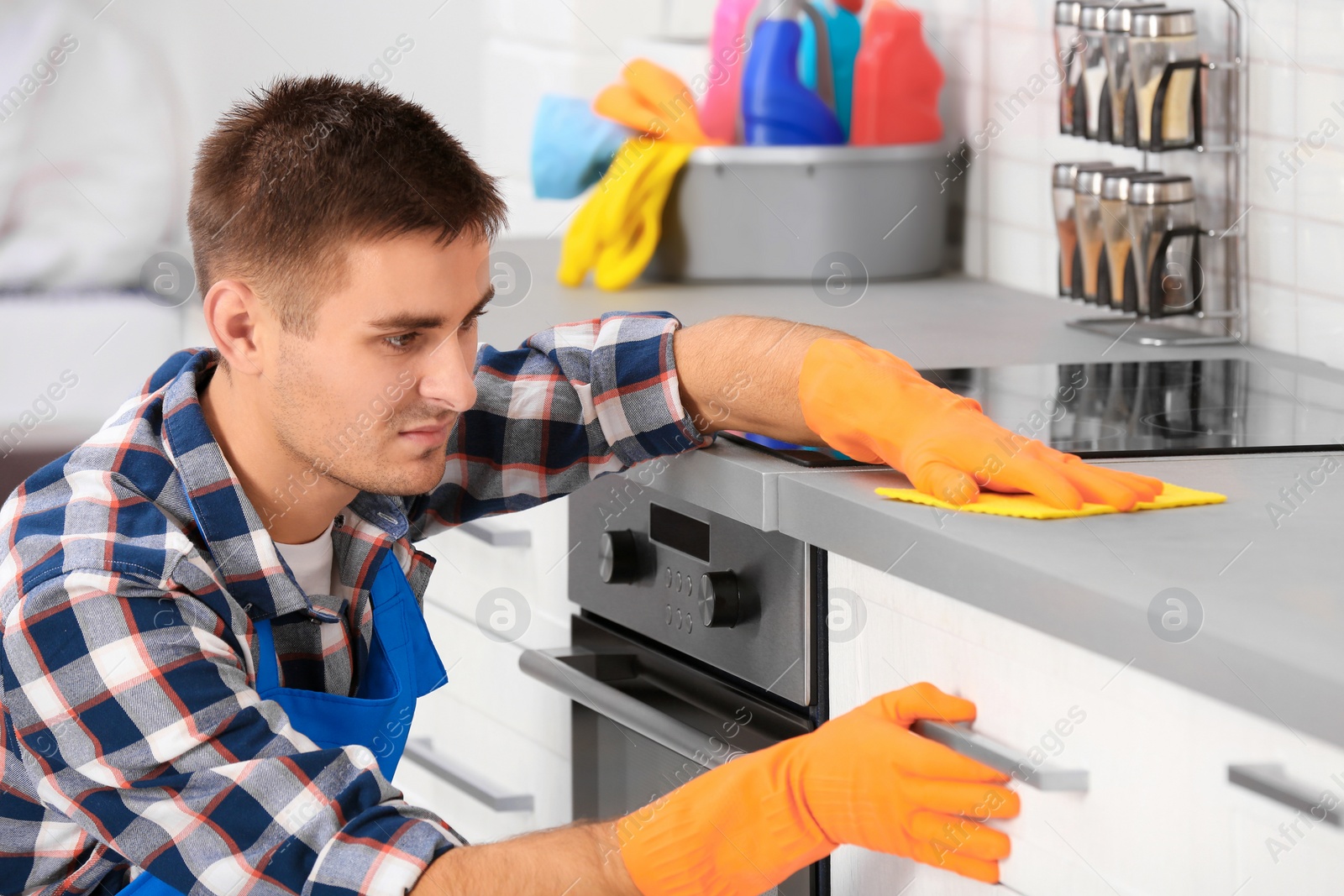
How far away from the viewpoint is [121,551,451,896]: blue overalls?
1045mm

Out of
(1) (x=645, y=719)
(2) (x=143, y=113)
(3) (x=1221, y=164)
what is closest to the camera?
(1) (x=645, y=719)

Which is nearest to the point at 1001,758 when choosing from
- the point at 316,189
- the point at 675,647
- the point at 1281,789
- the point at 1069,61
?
the point at 1281,789

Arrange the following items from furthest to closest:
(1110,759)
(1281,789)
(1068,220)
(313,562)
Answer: (1068,220), (313,562), (1110,759), (1281,789)

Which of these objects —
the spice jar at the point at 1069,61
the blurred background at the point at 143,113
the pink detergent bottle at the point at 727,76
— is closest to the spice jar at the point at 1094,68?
the spice jar at the point at 1069,61

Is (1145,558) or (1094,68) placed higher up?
(1094,68)

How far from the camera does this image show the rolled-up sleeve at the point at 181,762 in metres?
0.88

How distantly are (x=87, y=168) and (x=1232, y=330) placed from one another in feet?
6.80

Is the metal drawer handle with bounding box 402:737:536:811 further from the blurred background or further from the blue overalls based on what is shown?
the blurred background

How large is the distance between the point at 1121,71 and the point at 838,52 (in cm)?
45

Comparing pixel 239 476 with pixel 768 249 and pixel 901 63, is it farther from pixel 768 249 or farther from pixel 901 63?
pixel 901 63

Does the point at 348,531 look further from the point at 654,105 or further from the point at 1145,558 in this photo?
the point at 654,105

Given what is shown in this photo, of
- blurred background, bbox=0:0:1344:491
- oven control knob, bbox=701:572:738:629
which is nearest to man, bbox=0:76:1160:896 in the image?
oven control knob, bbox=701:572:738:629

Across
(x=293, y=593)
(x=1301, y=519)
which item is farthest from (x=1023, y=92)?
(x=293, y=593)

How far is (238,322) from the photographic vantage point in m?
1.07
